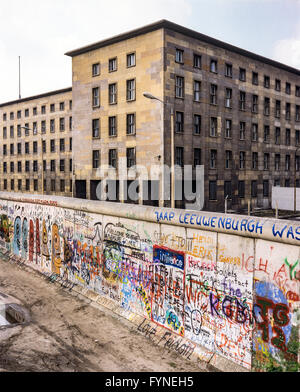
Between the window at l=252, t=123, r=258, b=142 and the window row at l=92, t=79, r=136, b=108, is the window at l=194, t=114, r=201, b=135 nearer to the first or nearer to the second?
the window row at l=92, t=79, r=136, b=108

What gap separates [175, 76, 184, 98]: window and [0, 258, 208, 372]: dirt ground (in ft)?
74.9

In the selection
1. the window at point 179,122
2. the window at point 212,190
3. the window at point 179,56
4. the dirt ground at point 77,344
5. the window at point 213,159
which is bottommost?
the dirt ground at point 77,344

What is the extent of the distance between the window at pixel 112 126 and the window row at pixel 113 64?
4.62 m

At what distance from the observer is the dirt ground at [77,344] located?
32.7 ft

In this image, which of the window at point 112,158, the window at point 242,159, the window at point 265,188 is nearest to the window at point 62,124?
the window at point 112,158

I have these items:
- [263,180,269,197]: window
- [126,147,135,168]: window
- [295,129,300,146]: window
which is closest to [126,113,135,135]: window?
[126,147,135,168]: window

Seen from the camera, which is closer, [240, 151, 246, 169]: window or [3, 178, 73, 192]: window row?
[240, 151, 246, 169]: window

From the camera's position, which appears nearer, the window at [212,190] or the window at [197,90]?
the window at [197,90]

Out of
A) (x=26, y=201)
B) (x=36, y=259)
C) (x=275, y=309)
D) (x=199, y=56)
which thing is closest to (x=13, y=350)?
(x=275, y=309)

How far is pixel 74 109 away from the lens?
40.2 m

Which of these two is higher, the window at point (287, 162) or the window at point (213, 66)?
the window at point (213, 66)

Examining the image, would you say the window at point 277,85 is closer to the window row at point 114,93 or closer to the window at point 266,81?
the window at point 266,81

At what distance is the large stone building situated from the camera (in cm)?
3253

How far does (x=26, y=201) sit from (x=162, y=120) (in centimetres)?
1495
